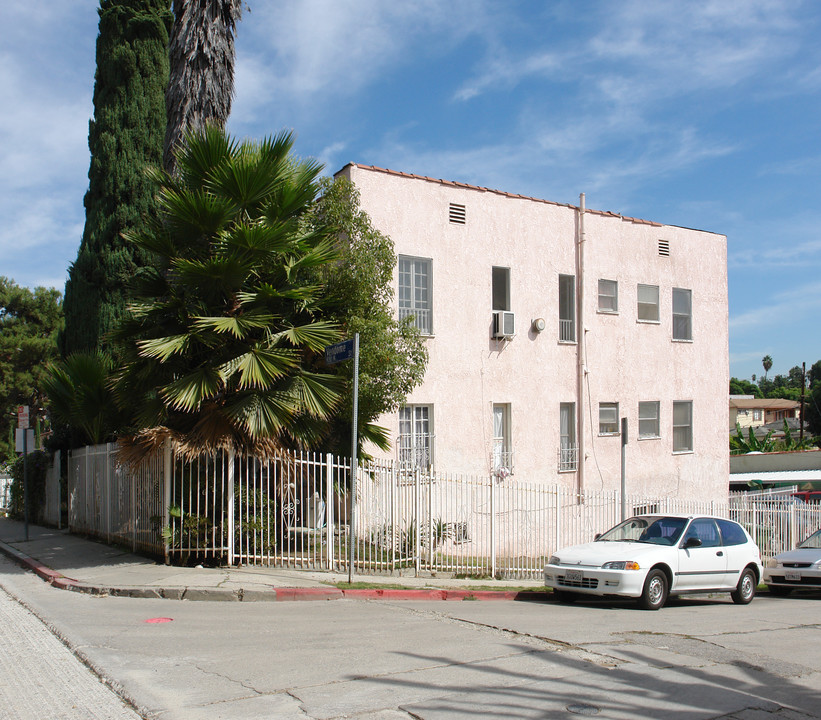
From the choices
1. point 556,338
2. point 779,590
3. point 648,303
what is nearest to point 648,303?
point 648,303

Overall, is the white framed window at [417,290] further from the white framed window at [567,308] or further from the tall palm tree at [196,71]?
the tall palm tree at [196,71]

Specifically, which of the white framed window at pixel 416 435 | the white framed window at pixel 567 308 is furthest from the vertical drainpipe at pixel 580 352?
the white framed window at pixel 416 435

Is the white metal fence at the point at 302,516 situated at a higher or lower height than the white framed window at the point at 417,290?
lower

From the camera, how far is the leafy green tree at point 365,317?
13188mm

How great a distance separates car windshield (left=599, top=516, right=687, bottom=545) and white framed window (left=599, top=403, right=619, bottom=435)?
791 centimetres

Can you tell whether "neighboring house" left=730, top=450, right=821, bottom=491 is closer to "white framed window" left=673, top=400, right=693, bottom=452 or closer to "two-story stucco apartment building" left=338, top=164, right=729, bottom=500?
"white framed window" left=673, top=400, right=693, bottom=452

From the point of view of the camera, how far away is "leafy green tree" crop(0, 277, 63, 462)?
146 feet

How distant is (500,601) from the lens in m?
12.4

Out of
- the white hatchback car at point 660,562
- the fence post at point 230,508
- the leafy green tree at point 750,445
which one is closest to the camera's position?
the white hatchback car at point 660,562

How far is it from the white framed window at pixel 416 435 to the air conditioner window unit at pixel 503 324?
2507mm

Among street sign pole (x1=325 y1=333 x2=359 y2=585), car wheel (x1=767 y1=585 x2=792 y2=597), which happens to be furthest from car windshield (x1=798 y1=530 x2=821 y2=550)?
street sign pole (x1=325 y1=333 x2=359 y2=585)

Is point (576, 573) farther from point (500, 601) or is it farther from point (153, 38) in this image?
point (153, 38)

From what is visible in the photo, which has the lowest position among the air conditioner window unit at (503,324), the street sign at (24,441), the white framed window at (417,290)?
the street sign at (24,441)

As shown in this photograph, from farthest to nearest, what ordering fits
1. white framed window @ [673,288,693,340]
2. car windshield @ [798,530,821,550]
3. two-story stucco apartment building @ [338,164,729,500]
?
white framed window @ [673,288,693,340] < two-story stucco apartment building @ [338,164,729,500] < car windshield @ [798,530,821,550]
